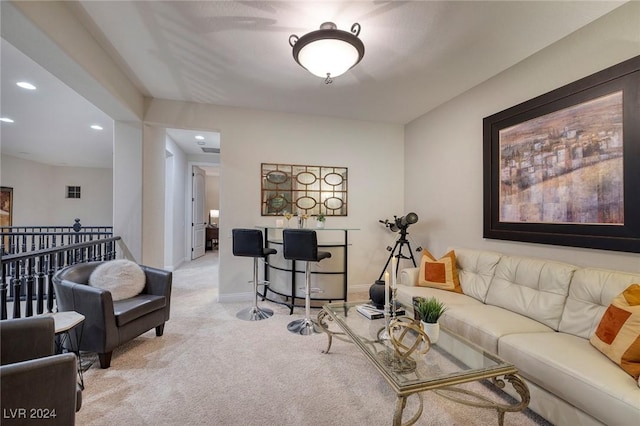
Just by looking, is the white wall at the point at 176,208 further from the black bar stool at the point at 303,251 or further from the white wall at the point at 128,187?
the black bar stool at the point at 303,251

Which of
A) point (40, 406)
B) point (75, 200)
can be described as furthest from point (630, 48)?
point (75, 200)

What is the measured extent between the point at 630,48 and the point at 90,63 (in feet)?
14.0

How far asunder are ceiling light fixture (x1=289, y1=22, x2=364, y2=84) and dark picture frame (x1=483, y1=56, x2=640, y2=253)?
1.83 m

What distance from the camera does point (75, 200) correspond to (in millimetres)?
8430

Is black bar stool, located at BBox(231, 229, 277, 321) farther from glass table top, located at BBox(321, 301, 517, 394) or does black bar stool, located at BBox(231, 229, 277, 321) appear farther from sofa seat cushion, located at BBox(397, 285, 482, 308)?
sofa seat cushion, located at BBox(397, 285, 482, 308)

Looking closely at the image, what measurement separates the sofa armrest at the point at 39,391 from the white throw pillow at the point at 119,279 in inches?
62.0

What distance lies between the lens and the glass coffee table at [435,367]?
4.53 feet

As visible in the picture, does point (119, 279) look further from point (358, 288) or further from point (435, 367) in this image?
point (358, 288)

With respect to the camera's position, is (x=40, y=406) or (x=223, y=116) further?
(x=223, y=116)

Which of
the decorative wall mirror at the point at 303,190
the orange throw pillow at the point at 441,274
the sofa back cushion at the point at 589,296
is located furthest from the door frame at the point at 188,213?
the sofa back cushion at the point at 589,296

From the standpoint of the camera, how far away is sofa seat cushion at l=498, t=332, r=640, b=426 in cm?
131

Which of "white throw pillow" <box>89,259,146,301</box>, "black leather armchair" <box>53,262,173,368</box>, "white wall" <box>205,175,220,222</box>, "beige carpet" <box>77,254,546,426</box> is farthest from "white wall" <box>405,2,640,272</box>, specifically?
"white wall" <box>205,175,220,222</box>

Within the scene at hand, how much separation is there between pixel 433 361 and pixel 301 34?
8.73 feet

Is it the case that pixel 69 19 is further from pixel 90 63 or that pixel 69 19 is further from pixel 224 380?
pixel 224 380
